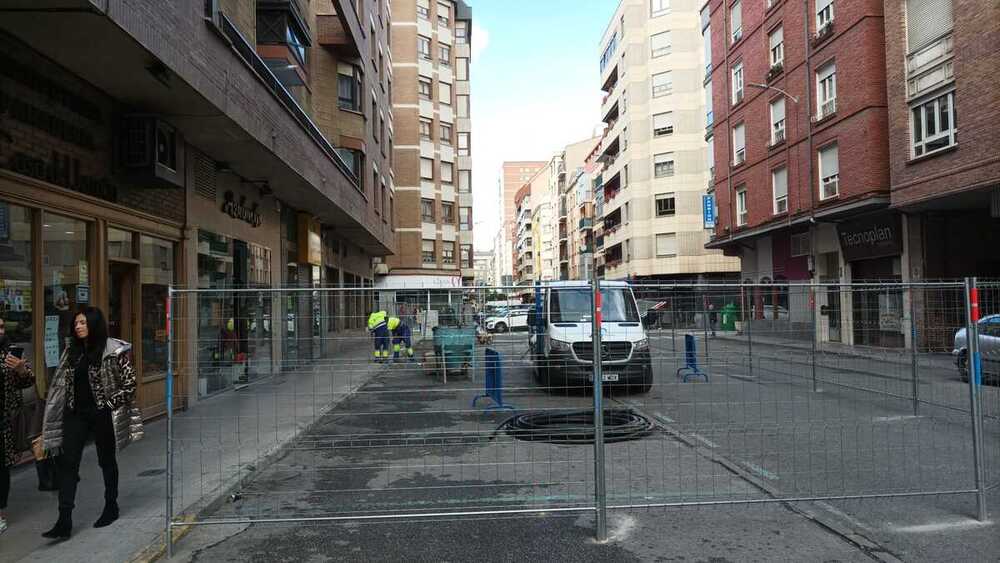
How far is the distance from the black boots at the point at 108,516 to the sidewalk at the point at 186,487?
53 millimetres

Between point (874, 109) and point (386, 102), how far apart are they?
65.8 ft

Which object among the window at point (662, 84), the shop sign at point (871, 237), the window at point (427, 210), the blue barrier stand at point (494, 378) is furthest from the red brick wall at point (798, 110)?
the window at point (427, 210)

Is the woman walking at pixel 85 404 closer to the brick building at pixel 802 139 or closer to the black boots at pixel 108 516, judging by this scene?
the black boots at pixel 108 516

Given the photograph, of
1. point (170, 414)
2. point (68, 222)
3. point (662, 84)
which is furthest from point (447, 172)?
point (170, 414)

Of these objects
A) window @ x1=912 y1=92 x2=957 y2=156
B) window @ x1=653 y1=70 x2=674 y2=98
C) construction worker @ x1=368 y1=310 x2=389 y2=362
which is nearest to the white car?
construction worker @ x1=368 y1=310 x2=389 y2=362

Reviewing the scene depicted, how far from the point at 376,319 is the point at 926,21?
62.8ft

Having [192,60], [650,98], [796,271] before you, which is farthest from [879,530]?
[650,98]

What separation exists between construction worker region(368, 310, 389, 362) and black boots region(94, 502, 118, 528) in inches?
91.2

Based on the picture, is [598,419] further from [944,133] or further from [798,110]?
[798,110]

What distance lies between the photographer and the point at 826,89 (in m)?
23.1

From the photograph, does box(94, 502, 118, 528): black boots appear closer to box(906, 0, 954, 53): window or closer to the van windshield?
the van windshield

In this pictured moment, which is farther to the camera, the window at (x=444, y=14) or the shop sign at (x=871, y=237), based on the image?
the window at (x=444, y=14)

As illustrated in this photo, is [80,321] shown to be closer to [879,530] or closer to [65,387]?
[65,387]

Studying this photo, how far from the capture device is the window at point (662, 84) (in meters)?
45.1
